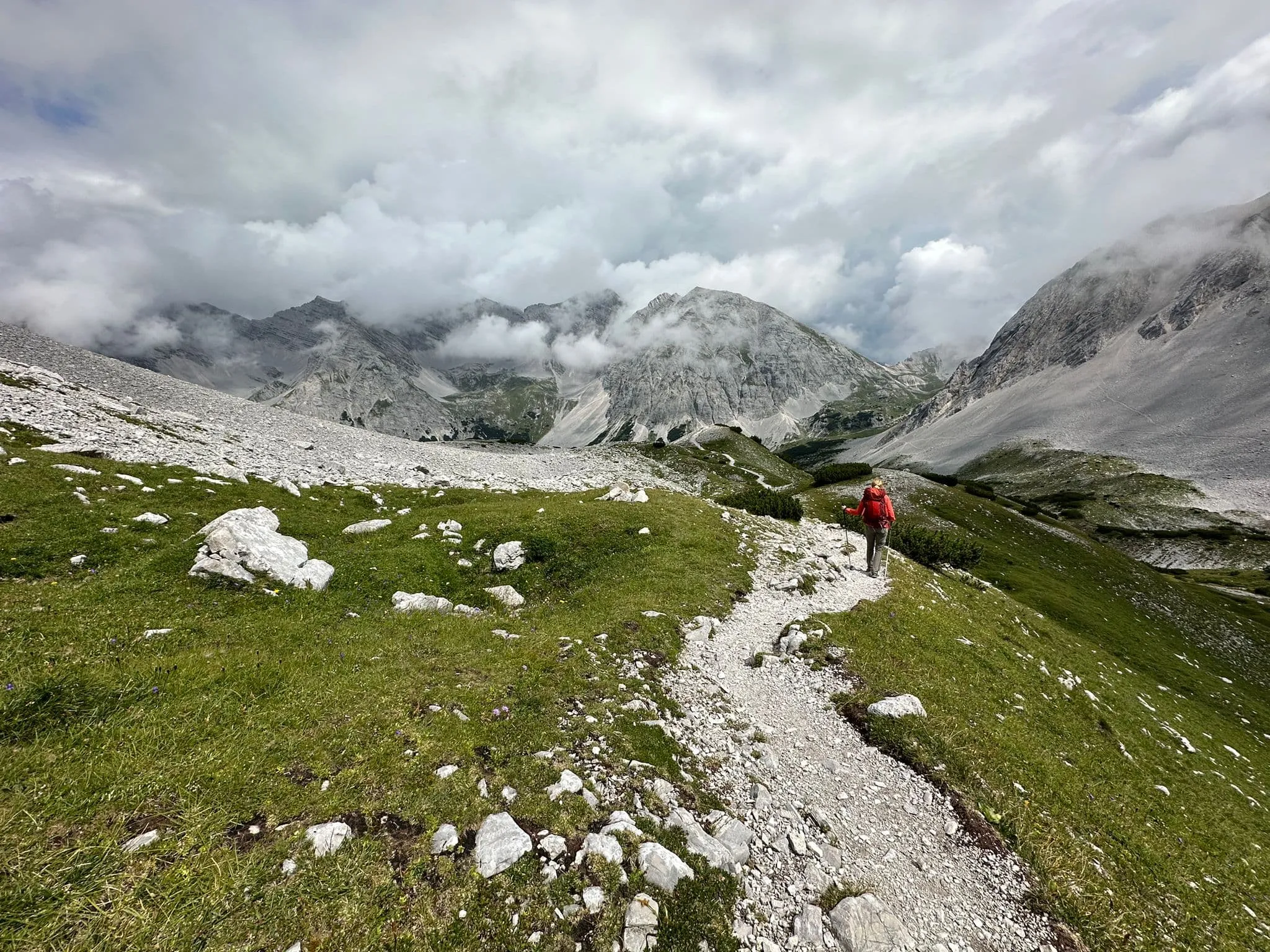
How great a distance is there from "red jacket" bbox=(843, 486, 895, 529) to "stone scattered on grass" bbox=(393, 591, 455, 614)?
2190cm

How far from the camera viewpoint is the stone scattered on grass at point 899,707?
1570 cm

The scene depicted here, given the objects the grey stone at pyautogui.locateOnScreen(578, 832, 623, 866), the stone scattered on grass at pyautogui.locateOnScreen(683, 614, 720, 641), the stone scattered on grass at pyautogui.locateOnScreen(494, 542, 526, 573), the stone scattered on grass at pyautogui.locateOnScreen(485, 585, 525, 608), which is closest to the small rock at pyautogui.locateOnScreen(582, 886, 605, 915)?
the grey stone at pyautogui.locateOnScreen(578, 832, 623, 866)

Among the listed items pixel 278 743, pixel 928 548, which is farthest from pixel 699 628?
pixel 928 548

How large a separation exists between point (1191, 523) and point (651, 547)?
197695 millimetres

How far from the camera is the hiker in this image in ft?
92.5

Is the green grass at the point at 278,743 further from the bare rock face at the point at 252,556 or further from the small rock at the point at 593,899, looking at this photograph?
the bare rock face at the point at 252,556

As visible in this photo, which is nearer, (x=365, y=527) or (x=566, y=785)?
(x=566, y=785)

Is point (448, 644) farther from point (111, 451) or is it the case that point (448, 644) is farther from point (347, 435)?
point (347, 435)

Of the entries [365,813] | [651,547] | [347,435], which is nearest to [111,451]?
[347,435]

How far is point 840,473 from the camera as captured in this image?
287 ft

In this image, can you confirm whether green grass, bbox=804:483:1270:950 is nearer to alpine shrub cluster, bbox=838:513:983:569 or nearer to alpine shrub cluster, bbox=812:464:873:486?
alpine shrub cluster, bbox=838:513:983:569

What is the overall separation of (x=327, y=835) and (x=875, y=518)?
28.0m

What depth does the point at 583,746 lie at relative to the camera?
12.4 m

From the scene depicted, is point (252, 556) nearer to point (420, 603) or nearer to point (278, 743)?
point (420, 603)
